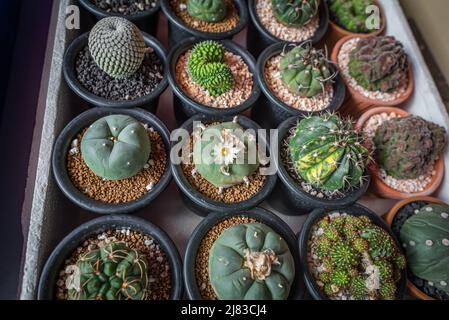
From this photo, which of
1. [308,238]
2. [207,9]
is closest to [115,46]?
[207,9]

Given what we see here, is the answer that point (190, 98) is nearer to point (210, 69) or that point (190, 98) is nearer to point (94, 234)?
point (210, 69)

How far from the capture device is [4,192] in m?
1.57

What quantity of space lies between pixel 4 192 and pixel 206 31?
3.80 ft

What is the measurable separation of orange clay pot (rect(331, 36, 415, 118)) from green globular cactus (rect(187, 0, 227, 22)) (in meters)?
0.62

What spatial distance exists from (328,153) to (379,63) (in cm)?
72

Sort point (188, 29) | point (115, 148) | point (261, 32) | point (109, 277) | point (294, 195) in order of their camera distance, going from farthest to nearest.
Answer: point (261, 32) → point (188, 29) → point (294, 195) → point (115, 148) → point (109, 277)

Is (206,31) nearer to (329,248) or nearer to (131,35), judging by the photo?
(131,35)

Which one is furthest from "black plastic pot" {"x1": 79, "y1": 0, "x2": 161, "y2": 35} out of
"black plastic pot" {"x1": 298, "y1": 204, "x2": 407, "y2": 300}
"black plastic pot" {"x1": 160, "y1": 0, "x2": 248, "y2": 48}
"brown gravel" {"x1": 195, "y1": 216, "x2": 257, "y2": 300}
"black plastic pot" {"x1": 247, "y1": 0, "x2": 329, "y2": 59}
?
"black plastic pot" {"x1": 298, "y1": 204, "x2": 407, "y2": 300}

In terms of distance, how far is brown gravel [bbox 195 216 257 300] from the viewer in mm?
1232

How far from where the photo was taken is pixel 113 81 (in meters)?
1.54

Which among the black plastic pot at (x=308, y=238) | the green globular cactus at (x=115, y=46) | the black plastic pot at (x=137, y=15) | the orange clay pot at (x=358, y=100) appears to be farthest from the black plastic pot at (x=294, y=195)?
the black plastic pot at (x=137, y=15)

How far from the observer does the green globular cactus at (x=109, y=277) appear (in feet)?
3.43

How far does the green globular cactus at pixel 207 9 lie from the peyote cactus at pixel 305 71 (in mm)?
391
